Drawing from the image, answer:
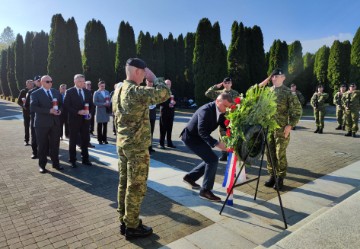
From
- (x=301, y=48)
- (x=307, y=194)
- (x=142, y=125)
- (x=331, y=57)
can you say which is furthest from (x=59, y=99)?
(x=301, y=48)

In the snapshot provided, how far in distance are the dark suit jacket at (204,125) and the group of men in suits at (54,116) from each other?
3.07m

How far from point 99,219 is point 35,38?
3308 cm

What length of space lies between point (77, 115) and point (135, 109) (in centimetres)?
406

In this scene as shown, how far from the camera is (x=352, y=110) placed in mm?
11578

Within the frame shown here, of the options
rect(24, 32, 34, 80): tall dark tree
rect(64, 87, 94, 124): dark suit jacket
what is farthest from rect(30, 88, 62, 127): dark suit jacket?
rect(24, 32, 34, 80): tall dark tree

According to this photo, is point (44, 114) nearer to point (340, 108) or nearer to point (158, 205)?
point (158, 205)

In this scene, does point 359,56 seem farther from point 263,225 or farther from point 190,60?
point 263,225

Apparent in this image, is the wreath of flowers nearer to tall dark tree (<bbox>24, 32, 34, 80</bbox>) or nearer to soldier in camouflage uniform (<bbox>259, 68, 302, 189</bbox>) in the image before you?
soldier in camouflage uniform (<bbox>259, 68, 302, 189</bbox>)

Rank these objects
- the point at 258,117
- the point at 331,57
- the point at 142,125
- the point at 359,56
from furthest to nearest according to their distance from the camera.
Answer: the point at 331,57 < the point at 359,56 < the point at 258,117 < the point at 142,125

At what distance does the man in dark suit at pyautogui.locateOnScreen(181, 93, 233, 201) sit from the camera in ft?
15.1

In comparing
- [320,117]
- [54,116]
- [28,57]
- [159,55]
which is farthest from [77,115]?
[28,57]

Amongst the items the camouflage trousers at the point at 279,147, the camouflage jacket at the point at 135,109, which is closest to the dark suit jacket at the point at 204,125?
the camouflage trousers at the point at 279,147

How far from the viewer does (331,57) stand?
2464 centimetres

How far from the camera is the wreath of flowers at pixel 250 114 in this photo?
412 cm
